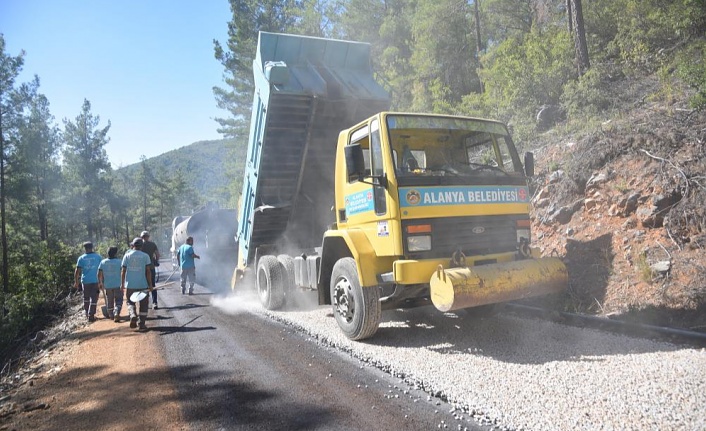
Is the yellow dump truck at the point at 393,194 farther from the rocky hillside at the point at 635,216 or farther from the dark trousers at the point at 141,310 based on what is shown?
the dark trousers at the point at 141,310

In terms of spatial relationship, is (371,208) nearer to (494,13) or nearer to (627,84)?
(627,84)

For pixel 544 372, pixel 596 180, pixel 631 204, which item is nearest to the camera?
pixel 544 372

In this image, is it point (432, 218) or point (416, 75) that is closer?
point (432, 218)

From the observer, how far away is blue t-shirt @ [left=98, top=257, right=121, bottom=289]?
8.06 metres

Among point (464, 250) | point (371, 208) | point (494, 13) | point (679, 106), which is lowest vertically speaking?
point (464, 250)

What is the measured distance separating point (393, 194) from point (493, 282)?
1362mm

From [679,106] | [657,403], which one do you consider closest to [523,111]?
[679,106]

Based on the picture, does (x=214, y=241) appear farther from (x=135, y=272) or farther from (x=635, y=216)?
(x=635, y=216)

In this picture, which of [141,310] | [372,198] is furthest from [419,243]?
[141,310]

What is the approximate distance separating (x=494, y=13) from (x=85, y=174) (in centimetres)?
3804

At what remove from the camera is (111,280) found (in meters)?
8.09

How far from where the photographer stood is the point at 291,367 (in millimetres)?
4211

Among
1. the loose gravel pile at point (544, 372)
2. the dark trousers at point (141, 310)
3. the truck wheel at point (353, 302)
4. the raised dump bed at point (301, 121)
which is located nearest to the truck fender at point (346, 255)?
the truck wheel at point (353, 302)

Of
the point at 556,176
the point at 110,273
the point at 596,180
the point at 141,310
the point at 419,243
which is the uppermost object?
the point at 556,176
